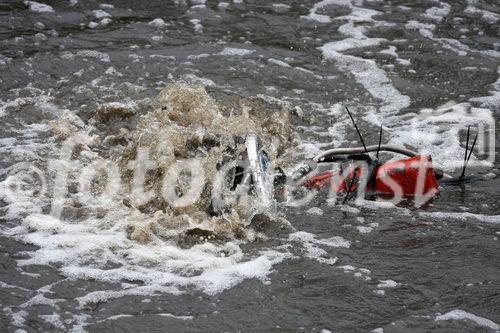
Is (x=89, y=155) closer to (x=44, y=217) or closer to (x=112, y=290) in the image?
(x=44, y=217)

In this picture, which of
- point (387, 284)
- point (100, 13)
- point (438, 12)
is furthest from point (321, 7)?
point (387, 284)

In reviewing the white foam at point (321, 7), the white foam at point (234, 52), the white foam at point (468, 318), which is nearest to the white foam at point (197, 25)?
the white foam at point (234, 52)

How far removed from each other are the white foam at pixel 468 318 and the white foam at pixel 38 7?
837 cm

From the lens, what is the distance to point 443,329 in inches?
163

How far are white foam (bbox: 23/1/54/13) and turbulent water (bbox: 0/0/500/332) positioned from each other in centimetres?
5

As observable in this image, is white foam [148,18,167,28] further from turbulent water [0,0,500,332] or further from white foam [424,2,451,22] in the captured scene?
white foam [424,2,451,22]

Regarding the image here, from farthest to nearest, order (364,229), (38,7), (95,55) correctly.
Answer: (38,7)
(95,55)
(364,229)

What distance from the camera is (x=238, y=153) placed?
18.9ft

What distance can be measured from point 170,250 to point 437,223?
238 cm

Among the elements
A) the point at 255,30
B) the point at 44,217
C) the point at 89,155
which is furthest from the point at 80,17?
the point at 44,217

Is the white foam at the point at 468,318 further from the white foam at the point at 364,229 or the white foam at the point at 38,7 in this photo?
the white foam at the point at 38,7

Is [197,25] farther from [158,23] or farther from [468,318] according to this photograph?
[468,318]

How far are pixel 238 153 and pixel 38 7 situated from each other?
244 inches

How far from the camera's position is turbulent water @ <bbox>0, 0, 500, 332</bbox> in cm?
437
